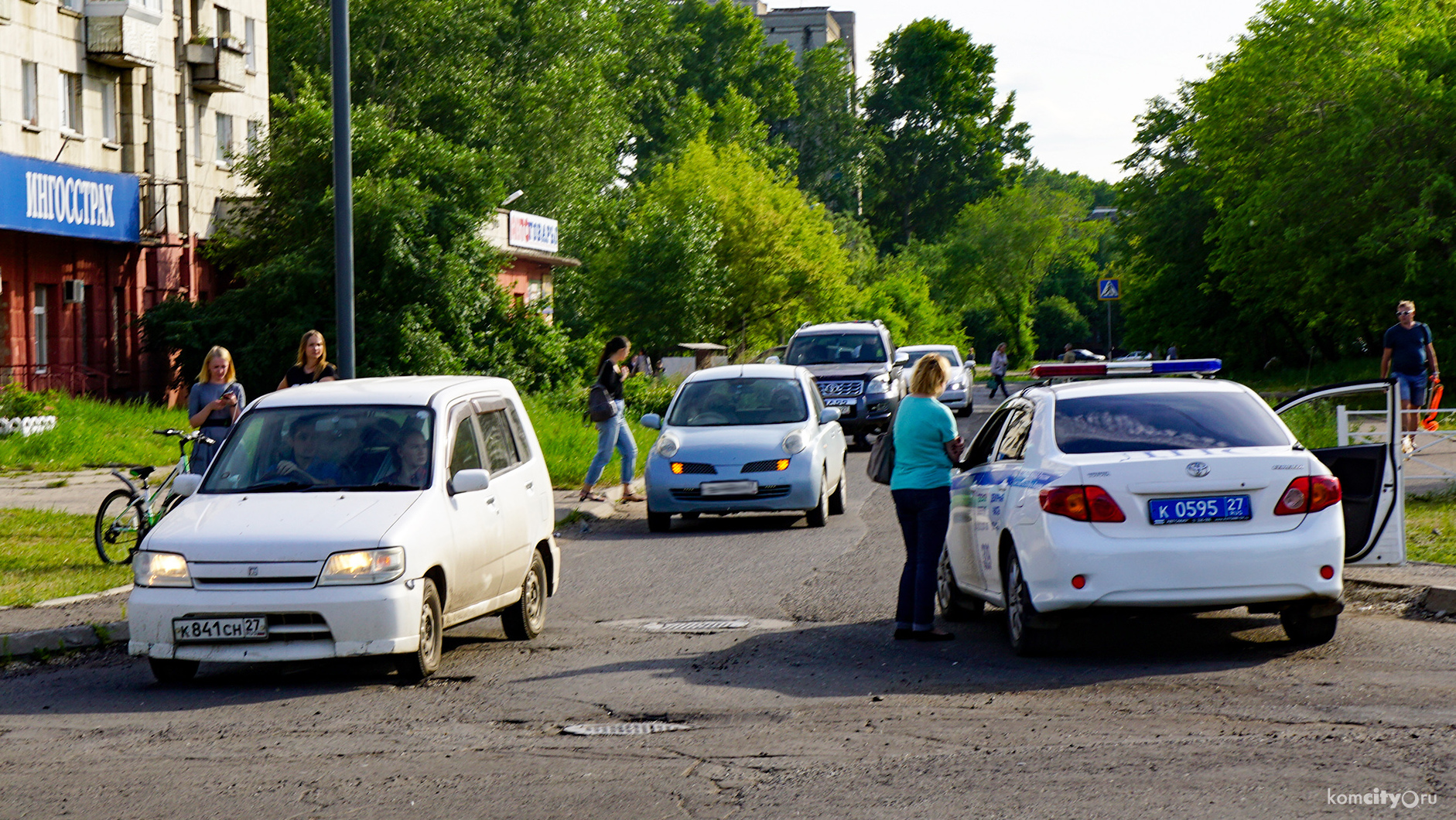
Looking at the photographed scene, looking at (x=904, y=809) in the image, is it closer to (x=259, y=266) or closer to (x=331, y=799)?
(x=331, y=799)

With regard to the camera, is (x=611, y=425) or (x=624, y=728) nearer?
(x=624, y=728)

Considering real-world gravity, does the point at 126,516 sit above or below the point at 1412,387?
below

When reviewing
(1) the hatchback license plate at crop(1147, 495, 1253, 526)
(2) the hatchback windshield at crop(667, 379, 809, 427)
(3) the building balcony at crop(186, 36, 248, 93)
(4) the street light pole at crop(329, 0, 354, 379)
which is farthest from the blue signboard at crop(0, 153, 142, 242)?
(1) the hatchback license plate at crop(1147, 495, 1253, 526)

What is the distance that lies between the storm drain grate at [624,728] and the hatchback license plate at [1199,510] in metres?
2.78

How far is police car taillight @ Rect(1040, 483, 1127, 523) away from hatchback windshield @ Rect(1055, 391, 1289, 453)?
0.41 meters

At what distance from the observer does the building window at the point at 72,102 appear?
3222cm

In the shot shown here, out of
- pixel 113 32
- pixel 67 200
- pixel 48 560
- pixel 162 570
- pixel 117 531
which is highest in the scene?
pixel 113 32

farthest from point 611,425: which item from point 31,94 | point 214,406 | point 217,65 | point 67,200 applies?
point 217,65

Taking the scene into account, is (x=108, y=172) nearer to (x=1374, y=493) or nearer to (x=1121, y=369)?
(x=1121, y=369)

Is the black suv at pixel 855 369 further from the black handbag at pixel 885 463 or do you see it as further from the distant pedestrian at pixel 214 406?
the black handbag at pixel 885 463

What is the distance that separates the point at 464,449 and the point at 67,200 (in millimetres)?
23179

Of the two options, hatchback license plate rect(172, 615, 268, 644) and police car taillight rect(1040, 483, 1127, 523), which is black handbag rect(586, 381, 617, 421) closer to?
hatchback license plate rect(172, 615, 268, 644)

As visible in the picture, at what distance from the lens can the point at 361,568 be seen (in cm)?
840

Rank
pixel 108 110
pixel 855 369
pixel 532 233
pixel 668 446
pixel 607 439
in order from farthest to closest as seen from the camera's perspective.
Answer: pixel 532 233, pixel 108 110, pixel 855 369, pixel 607 439, pixel 668 446
